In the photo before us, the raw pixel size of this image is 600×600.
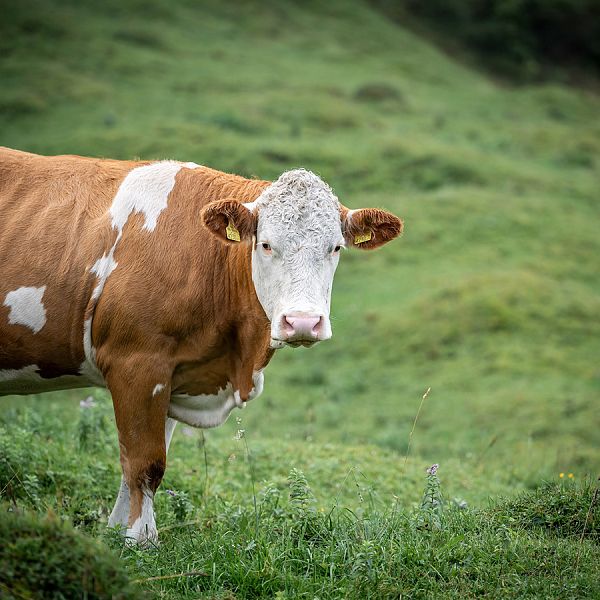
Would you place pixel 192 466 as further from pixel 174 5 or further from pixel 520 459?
pixel 174 5

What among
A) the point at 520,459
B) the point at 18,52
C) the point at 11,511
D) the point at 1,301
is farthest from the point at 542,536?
the point at 18,52

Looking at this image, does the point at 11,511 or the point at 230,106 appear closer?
the point at 11,511

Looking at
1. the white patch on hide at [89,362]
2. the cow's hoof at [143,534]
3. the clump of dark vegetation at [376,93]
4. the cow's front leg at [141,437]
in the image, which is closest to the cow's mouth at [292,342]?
the cow's front leg at [141,437]

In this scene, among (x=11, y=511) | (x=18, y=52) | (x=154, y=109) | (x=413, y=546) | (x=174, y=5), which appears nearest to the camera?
(x=11, y=511)

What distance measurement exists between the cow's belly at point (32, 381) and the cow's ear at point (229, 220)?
142 cm

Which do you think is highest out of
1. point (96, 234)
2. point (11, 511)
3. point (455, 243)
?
point (96, 234)

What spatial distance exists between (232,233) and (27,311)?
1.48 m

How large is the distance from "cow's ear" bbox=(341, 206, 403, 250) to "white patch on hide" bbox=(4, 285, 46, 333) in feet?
6.87

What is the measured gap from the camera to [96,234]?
18.1ft

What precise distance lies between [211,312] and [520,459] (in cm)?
615

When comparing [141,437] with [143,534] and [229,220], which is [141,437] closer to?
[143,534]

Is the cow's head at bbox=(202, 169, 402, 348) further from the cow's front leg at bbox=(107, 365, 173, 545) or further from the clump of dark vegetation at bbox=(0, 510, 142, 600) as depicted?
the clump of dark vegetation at bbox=(0, 510, 142, 600)

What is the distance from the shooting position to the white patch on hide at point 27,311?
18.0 feet

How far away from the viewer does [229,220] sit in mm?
5289
